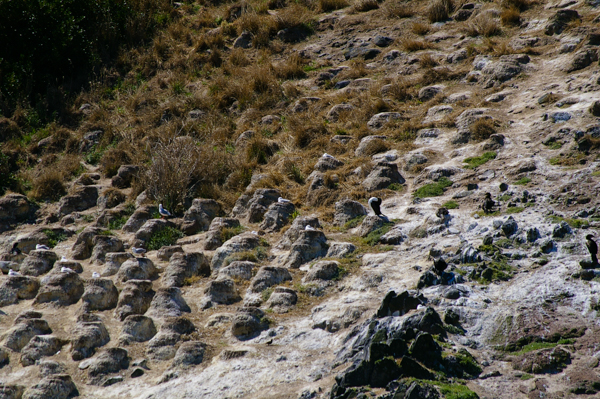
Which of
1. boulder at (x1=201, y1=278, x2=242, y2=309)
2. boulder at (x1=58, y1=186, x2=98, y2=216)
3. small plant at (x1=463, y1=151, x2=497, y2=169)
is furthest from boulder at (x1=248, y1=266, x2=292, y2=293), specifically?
boulder at (x1=58, y1=186, x2=98, y2=216)

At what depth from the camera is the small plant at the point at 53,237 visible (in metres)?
9.82

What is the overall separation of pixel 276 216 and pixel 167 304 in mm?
2595

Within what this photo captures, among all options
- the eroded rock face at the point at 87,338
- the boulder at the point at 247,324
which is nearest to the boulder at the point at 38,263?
the eroded rock face at the point at 87,338

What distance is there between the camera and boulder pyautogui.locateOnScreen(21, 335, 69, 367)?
612 cm

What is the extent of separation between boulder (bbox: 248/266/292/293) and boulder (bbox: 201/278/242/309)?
9.0 inches

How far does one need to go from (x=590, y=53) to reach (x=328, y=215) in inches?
218

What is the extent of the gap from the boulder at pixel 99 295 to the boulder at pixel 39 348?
2.43 feet

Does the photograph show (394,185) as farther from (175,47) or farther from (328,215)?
(175,47)

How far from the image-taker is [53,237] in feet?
32.6

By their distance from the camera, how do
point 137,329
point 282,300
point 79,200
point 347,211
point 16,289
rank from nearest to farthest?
point 137,329 < point 282,300 < point 16,289 < point 347,211 < point 79,200

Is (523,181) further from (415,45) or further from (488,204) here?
(415,45)

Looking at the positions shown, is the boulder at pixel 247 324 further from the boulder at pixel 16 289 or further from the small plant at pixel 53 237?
the small plant at pixel 53 237

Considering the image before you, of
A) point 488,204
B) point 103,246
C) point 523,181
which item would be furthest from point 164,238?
point 523,181

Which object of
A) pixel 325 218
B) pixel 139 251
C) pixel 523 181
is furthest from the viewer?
pixel 139 251
